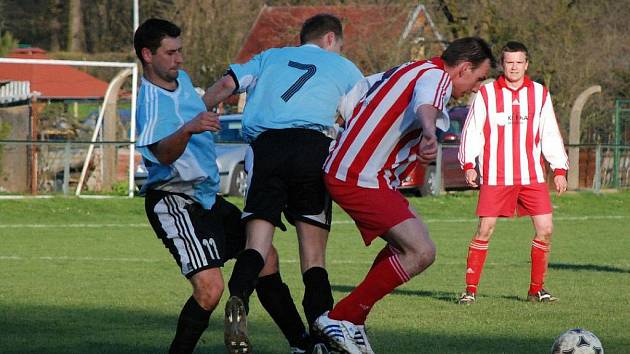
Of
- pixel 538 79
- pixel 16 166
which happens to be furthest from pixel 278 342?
pixel 538 79

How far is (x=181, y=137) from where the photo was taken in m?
5.86

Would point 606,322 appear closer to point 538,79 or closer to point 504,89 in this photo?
point 504,89

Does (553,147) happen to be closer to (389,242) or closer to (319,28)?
(319,28)

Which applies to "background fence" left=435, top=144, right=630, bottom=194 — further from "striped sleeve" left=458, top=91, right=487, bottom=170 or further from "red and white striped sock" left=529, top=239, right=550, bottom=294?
"red and white striped sock" left=529, top=239, right=550, bottom=294

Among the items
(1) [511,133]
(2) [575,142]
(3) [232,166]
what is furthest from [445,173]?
(1) [511,133]

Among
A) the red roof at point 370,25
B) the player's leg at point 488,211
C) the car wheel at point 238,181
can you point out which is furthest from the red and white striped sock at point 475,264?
the red roof at point 370,25

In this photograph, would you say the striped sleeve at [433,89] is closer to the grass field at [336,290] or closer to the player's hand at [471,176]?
the grass field at [336,290]

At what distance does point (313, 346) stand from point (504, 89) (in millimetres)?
3719

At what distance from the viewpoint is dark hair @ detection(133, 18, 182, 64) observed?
6.31 meters

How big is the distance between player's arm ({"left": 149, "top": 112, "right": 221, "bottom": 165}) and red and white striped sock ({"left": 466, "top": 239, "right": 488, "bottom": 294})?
3.83 metres

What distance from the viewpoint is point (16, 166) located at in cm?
2094

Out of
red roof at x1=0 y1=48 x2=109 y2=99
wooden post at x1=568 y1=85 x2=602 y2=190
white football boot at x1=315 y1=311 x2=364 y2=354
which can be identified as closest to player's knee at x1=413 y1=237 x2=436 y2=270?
white football boot at x1=315 y1=311 x2=364 y2=354

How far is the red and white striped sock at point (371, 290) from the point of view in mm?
6547

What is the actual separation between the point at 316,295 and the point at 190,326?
2.79ft
